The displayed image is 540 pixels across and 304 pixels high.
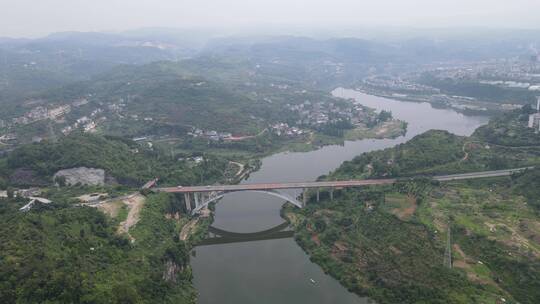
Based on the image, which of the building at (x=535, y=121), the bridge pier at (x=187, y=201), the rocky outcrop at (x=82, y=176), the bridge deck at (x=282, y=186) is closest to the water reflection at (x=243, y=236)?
the bridge pier at (x=187, y=201)

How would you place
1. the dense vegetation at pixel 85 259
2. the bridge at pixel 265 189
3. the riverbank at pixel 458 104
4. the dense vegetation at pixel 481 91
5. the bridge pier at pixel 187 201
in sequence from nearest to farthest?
the dense vegetation at pixel 85 259, the bridge at pixel 265 189, the bridge pier at pixel 187 201, the riverbank at pixel 458 104, the dense vegetation at pixel 481 91

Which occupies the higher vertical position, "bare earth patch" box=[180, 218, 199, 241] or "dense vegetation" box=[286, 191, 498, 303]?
"dense vegetation" box=[286, 191, 498, 303]

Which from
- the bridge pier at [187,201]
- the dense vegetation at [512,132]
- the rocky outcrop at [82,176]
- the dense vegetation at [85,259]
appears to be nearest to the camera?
the dense vegetation at [85,259]

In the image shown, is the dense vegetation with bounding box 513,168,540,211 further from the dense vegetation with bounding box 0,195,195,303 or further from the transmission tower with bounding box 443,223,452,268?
the dense vegetation with bounding box 0,195,195,303

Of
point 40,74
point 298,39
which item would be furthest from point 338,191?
point 298,39

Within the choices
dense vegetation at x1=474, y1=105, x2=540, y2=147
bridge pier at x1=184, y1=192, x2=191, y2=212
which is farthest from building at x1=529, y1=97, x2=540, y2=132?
bridge pier at x1=184, y1=192, x2=191, y2=212

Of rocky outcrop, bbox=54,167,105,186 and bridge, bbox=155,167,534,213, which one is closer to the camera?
bridge, bbox=155,167,534,213

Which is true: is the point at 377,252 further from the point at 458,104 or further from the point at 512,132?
the point at 458,104

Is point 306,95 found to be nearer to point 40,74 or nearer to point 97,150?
point 97,150

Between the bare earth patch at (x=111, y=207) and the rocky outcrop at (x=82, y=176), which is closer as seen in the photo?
the bare earth patch at (x=111, y=207)

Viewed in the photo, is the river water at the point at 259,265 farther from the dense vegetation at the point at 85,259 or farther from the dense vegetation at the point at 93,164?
the dense vegetation at the point at 93,164
